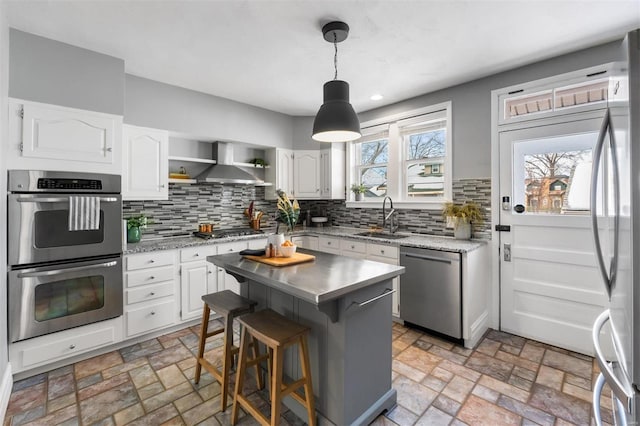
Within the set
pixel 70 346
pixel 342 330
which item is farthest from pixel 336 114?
pixel 70 346

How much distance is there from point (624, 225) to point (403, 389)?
1.81 m

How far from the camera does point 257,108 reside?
4246 millimetres

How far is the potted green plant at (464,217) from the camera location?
3.20 meters

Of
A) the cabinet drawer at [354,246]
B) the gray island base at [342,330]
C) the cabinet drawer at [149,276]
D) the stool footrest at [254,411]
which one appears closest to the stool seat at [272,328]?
the gray island base at [342,330]

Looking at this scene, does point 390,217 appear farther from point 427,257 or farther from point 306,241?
point 306,241

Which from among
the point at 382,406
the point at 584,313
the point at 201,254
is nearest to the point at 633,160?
the point at 382,406

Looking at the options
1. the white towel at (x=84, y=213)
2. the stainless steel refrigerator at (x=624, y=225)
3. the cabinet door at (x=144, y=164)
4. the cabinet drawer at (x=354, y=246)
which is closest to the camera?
the stainless steel refrigerator at (x=624, y=225)

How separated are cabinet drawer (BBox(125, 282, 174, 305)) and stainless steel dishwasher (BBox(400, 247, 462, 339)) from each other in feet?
8.09

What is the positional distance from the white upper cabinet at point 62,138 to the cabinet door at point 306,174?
242cm

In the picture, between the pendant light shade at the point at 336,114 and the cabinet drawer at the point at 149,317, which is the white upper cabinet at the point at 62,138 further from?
the pendant light shade at the point at 336,114

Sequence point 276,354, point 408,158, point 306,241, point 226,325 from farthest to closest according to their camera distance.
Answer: point 306,241
point 408,158
point 226,325
point 276,354

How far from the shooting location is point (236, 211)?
171 inches

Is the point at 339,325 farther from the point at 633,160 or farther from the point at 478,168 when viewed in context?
the point at 478,168

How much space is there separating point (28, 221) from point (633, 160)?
3.48 metres
